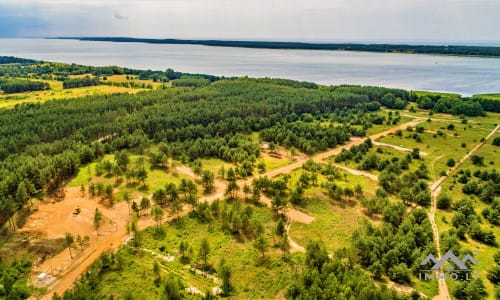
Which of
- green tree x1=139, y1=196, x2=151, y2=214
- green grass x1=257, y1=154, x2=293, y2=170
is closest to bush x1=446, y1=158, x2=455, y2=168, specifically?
green grass x1=257, y1=154, x2=293, y2=170

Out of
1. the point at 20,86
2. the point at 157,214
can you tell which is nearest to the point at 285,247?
the point at 157,214

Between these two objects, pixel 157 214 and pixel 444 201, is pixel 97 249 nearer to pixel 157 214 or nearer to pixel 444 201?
pixel 157 214

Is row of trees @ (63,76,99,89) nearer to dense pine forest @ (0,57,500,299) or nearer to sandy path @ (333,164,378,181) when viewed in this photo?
dense pine forest @ (0,57,500,299)

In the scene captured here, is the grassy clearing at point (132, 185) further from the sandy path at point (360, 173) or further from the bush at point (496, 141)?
the bush at point (496, 141)

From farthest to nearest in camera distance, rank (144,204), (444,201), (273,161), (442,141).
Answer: (442,141)
(273,161)
(444,201)
(144,204)

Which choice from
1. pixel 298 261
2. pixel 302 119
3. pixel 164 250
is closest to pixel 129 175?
pixel 164 250

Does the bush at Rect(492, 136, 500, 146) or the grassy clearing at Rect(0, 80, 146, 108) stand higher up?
the grassy clearing at Rect(0, 80, 146, 108)

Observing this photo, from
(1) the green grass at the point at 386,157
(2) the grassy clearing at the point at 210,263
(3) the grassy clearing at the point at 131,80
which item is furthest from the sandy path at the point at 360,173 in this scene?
(3) the grassy clearing at the point at 131,80
